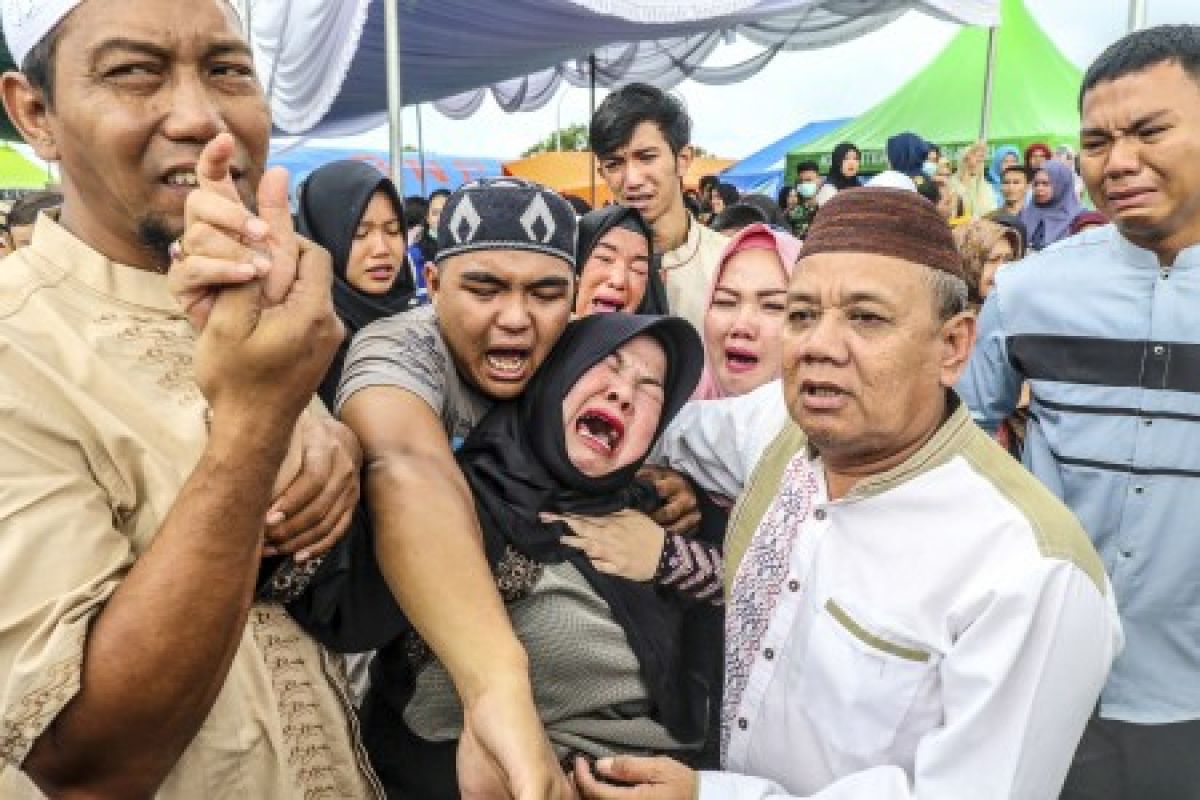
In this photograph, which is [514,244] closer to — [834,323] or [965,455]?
[834,323]

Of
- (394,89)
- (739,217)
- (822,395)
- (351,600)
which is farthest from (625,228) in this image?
(394,89)

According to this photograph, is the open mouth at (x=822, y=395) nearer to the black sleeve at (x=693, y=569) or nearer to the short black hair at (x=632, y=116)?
the black sleeve at (x=693, y=569)

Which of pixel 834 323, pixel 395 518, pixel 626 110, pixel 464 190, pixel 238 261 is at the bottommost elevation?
pixel 395 518

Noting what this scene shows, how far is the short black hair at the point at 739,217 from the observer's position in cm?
493

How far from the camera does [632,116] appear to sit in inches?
151

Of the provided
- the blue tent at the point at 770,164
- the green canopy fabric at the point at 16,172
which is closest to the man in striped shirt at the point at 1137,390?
the blue tent at the point at 770,164

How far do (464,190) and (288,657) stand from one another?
101cm

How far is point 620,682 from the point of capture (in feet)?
5.24

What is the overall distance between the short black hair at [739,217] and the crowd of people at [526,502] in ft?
8.30

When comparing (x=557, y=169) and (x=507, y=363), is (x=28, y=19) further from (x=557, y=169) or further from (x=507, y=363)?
(x=557, y=169)

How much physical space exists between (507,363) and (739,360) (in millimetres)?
996

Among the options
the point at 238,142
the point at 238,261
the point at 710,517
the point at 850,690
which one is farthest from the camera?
the point at 710,517

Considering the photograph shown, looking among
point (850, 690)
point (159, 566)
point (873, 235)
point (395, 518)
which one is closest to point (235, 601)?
point (159, 566)

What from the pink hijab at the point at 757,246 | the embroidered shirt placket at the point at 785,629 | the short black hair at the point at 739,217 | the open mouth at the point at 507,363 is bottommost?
the embroidered shirt placket at the point at 785,629
